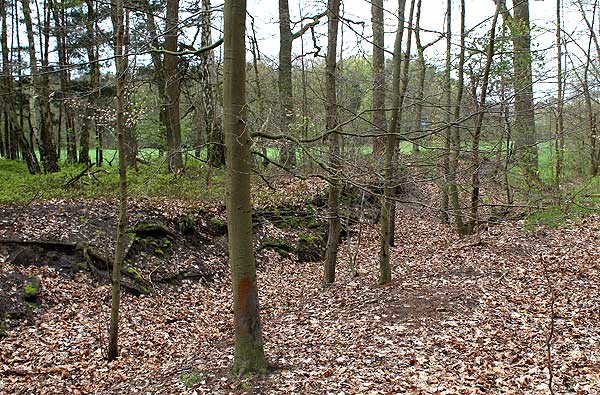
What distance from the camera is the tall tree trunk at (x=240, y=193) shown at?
211 inches

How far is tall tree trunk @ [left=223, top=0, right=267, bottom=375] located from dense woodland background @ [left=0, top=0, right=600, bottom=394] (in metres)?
0.02

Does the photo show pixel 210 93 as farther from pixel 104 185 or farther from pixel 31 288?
pixel 31 288

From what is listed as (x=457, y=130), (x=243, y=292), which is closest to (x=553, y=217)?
(x=457, y=130)

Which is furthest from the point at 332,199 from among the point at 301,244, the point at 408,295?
the point at 301,244

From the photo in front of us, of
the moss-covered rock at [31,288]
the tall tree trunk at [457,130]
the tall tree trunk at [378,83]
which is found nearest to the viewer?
the tall tree trunk at [457,130]

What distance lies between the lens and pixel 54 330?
795cm

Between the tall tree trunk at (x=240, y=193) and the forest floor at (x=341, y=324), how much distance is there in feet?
1.34

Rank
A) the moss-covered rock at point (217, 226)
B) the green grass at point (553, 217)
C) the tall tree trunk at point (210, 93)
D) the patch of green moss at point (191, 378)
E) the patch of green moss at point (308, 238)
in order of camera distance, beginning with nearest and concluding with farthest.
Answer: the patch of green moss at point (191, 378)
the green grass at point (553, 217)
the tall tree trunk at point (210, 93)
the moss-covered rock at point (217, 226)
the patch of green moss at point (308, 238)

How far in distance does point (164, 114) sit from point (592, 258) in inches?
510

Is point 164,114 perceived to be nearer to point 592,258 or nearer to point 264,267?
point 264,267

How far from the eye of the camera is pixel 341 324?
762 centimetres

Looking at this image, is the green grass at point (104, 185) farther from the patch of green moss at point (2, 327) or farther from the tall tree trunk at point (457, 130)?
the tall tree trunk at point (457, 130)

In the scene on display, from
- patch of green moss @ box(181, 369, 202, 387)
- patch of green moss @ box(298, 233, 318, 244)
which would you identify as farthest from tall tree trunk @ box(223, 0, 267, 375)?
patch of green moss @ box(298, 233, 318, 244)

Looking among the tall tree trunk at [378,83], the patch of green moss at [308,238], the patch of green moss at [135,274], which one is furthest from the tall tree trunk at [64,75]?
the tall tree trunk at [378,83]
